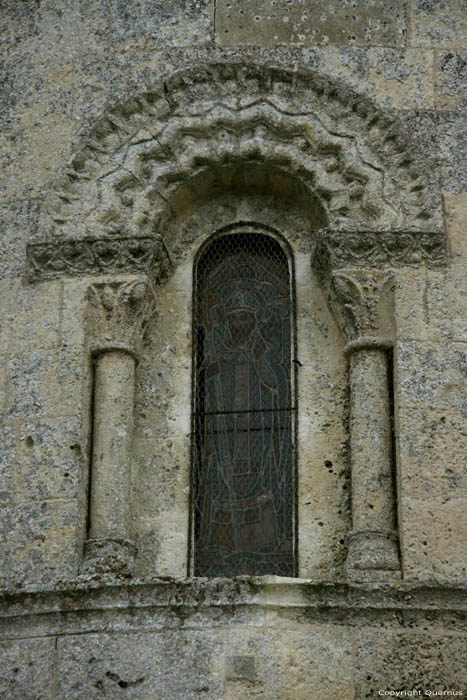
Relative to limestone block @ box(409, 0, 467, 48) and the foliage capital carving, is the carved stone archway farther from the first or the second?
limestone block @ box(409, 0, 467, 48)

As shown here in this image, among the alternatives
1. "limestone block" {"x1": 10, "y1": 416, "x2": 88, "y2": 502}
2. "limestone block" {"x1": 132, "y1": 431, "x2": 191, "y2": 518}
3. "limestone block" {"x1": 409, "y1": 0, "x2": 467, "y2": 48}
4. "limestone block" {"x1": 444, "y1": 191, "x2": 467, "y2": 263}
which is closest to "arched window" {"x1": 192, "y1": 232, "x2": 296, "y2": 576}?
"limestone block" {"x1": 132, "y1": 431, "x2": 191, "y2": 518}

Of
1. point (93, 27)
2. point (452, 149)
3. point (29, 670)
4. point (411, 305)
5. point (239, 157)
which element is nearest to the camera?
point (29, 670)

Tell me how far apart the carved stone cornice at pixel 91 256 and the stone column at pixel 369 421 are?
47.7 inches

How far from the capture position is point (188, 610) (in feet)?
28.6

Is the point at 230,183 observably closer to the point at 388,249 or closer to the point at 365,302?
the point at 388,249

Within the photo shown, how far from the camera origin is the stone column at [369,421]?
352 inches

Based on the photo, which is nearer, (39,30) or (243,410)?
(243,410)

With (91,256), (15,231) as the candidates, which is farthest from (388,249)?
(15,231)

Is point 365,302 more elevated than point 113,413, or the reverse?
point 365,302

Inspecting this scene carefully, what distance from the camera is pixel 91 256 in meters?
9.81

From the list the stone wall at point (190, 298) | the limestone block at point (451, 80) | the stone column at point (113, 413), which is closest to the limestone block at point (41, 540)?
the stone wall at point (190, 298)

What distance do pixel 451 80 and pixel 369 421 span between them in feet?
8.11

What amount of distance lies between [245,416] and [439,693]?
89.6 inches

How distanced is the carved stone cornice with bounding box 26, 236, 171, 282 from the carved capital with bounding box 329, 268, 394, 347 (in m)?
1.21
